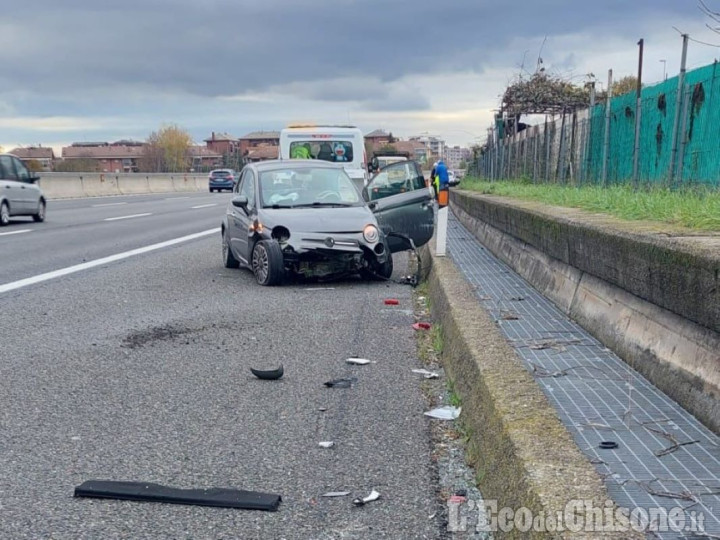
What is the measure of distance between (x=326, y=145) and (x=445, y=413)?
58.0 feet

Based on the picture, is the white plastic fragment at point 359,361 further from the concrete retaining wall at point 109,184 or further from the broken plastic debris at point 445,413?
the concrete retaining wall at point 109,184

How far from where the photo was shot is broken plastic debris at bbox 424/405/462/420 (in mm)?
5016

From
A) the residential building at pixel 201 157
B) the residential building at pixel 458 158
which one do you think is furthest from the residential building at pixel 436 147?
the residential building at pixel 201 157

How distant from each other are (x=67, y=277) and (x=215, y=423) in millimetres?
7061

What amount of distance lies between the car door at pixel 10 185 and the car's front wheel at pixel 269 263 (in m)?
12.7

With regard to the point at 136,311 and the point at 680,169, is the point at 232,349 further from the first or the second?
the point at 680,169

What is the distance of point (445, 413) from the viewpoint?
5.09 m

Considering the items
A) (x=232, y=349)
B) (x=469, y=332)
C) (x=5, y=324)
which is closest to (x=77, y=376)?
(x=232, y=349)

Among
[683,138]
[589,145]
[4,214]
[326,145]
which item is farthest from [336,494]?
[4,214]

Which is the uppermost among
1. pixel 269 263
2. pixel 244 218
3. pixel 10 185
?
pixel 244 218

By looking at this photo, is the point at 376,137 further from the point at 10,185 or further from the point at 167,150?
the point at 10,185

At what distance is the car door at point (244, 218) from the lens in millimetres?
11312

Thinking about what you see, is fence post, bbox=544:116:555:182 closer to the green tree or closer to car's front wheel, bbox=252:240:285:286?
car's front wheel, bbox=252:240:285:286

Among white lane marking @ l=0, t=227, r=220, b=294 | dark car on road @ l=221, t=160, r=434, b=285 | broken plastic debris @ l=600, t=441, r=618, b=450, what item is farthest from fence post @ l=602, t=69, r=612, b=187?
broken plastic debris @ l=600, t=441, r=618, b=450
